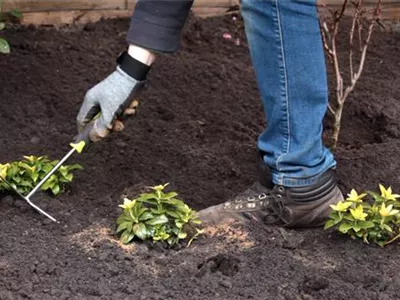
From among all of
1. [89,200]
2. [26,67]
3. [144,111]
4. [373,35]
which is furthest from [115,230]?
[373,35]

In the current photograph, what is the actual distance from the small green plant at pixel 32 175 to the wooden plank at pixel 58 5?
1818 millimetres

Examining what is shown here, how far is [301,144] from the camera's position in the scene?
277 centimetres

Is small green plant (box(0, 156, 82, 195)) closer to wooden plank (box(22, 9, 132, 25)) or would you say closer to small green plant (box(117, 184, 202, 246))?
small green plant (box(117, 184, 202, 246))

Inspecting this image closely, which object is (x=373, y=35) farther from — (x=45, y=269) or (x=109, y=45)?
(x=45, y=269)

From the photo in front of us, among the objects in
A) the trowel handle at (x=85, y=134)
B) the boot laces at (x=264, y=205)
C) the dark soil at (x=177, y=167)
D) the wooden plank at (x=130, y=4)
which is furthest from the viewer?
the wooden plank at (x=130, y=4)

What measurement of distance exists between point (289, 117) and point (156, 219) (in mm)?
535

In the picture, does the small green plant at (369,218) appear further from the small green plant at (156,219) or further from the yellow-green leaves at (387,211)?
the small green plant at (156,219)

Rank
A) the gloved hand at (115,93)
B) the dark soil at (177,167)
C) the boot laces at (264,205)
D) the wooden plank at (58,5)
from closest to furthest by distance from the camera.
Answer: the dark soil at (177,167)
the gloved hand at (115,93)
the boot laces at (264,205)
the wooden plank at (58,5)

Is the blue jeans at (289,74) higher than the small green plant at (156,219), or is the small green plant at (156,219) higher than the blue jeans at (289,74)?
the blue jeans at (289,74)

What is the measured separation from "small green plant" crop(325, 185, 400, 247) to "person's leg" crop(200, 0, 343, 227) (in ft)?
0.44

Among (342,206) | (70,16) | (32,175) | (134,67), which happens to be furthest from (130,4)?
(342,206)

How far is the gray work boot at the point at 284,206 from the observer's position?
9.52ft

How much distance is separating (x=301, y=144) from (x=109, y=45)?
204cm

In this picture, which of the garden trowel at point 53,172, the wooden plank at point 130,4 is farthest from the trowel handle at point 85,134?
the wooden plank at point 130,4
